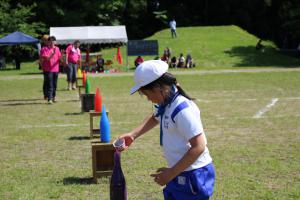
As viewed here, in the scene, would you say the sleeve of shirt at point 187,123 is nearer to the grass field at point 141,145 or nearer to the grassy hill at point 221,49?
the grass field at point 141,145

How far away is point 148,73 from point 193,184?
2.63 feet

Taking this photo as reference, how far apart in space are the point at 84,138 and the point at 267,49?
3311 cm

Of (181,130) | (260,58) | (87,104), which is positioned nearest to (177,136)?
(181,130)

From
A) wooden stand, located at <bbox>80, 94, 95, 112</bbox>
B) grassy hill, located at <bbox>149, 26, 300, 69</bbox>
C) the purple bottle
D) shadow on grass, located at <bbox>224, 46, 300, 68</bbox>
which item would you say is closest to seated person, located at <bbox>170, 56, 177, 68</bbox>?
grassy hill, located at <bbox>149, 26, 300, 69</bbox>

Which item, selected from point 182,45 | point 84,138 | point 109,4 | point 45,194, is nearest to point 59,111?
point 84,138

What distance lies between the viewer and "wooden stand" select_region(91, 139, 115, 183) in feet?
20.7

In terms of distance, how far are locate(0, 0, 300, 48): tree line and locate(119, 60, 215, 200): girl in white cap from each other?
46.6 m

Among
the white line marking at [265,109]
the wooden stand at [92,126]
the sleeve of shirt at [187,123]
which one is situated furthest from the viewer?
the white line marking at [265,109]

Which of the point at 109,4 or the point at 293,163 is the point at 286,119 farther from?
the point at 109,4

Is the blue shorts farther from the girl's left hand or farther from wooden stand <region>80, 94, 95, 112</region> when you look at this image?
wooden stand <region>80, 94, 95, 112</region>

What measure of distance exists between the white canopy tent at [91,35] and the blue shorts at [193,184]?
32.6m

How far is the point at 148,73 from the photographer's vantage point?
3229 millimetres

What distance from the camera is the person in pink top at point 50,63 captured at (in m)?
14.4

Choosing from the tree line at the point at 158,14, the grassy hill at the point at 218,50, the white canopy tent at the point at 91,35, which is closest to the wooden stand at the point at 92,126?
the grassy hill at the point at 218,50
